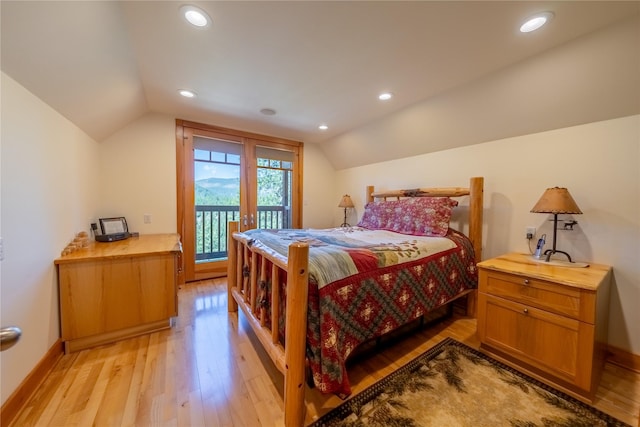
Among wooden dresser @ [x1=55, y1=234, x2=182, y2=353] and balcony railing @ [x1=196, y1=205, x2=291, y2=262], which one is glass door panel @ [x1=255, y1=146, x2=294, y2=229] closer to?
balcony railing @ [x1=196, y1=205, x2=291, y2=262]

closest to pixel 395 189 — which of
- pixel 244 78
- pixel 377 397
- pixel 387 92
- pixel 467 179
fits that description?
pixel 467 179

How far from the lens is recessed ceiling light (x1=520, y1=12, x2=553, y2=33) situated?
1.46 metres

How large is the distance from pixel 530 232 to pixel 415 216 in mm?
1060

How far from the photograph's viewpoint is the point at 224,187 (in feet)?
12.4

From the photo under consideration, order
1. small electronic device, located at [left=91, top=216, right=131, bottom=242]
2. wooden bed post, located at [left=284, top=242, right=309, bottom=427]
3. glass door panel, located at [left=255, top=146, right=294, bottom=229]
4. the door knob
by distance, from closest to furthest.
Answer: the door knob < wooden bed post, located at [left=284, top=242, right=309, bottom=427] < small electronic device, located at [left=91, top=216, right=131, bottom=242] < glass door panel, located at [left=255, top=146, right=294, bottom=229]

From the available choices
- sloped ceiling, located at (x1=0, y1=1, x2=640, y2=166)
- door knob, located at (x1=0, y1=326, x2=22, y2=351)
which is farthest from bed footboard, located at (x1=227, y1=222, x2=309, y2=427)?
sloped ceiling, located at (x1=0, y1=1, x2=640, y2=166)

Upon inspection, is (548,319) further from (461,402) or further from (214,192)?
(214,192)

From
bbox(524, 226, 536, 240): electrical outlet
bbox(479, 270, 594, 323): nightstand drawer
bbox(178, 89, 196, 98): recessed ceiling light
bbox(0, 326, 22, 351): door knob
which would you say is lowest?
bbox(479, 270, 594, 323): nightstand drawer

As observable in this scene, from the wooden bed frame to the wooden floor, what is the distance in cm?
27

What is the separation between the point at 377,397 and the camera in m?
1.47

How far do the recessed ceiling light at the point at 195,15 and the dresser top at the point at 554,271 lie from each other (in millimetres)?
2720

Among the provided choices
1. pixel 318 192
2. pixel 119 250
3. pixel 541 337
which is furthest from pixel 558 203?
pixel 119 250

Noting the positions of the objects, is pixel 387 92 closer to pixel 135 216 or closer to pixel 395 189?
pixel 395 189

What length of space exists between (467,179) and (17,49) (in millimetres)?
3741
